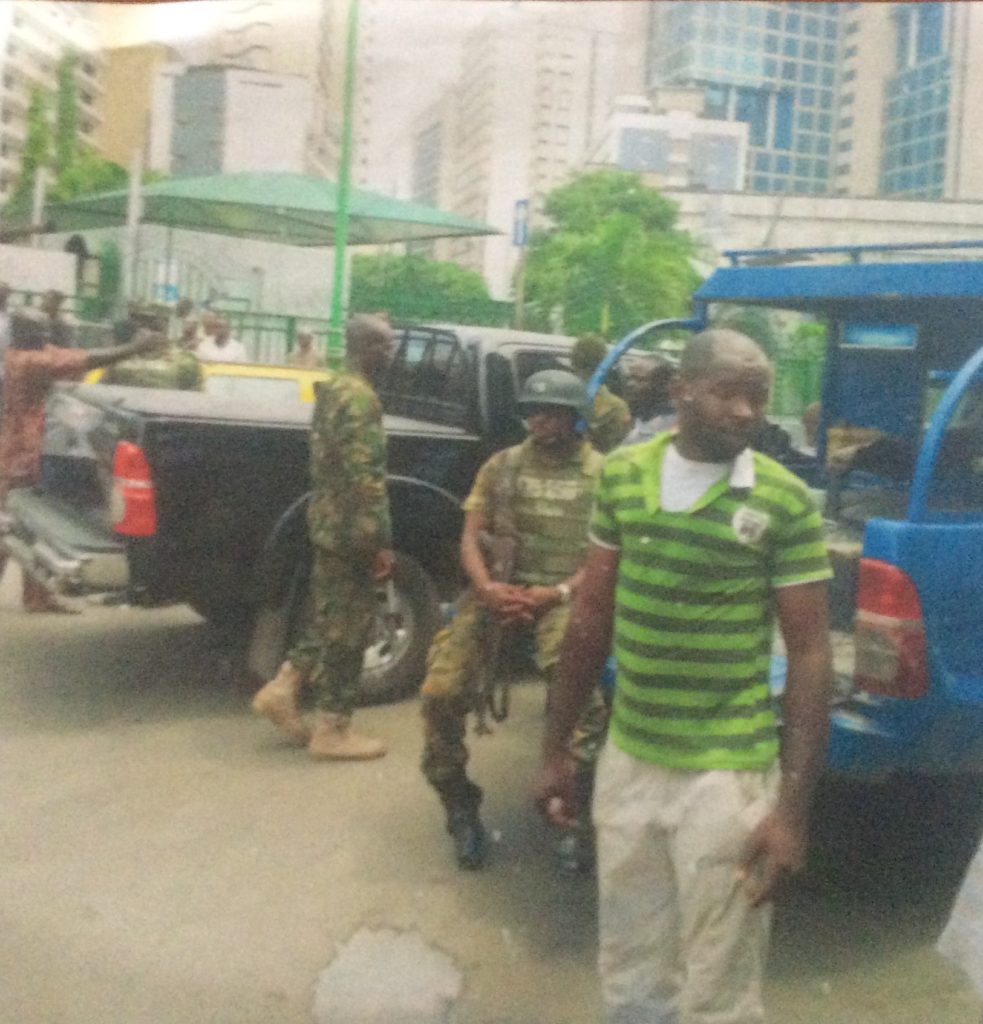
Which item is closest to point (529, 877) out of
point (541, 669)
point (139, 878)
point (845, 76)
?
point (541, 669)

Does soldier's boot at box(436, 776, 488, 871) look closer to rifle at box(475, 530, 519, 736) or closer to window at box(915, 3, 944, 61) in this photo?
rifle at box(475, 530, 519, 736)

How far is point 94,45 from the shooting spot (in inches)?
122

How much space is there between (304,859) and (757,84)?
2422 millimetres

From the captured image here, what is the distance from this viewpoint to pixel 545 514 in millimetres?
3787

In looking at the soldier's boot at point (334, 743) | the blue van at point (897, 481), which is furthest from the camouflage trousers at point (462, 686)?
the soldier's boot at point (334, 743)

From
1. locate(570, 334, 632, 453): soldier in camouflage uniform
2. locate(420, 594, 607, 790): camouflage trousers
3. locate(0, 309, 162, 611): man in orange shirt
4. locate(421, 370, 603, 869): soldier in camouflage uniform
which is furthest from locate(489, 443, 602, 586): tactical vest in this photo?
locate(0, 309, 162, 611): man in orange shirt

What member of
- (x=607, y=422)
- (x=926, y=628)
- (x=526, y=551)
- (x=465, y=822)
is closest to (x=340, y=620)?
(x=465, y=822)

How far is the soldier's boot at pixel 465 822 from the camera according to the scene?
3967 millimetres

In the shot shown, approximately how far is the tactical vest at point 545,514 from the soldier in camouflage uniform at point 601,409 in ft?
5.13

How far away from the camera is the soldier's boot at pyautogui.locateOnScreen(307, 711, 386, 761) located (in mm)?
4828

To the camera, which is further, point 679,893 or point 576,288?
point 576,288

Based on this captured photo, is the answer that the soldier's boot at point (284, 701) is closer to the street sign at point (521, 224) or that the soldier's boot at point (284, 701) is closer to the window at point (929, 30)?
the street sign at point (521, 224)

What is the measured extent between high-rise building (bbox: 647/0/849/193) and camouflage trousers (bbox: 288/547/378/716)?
2.04 m

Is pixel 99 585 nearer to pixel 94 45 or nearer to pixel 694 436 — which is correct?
pixel 94 45
